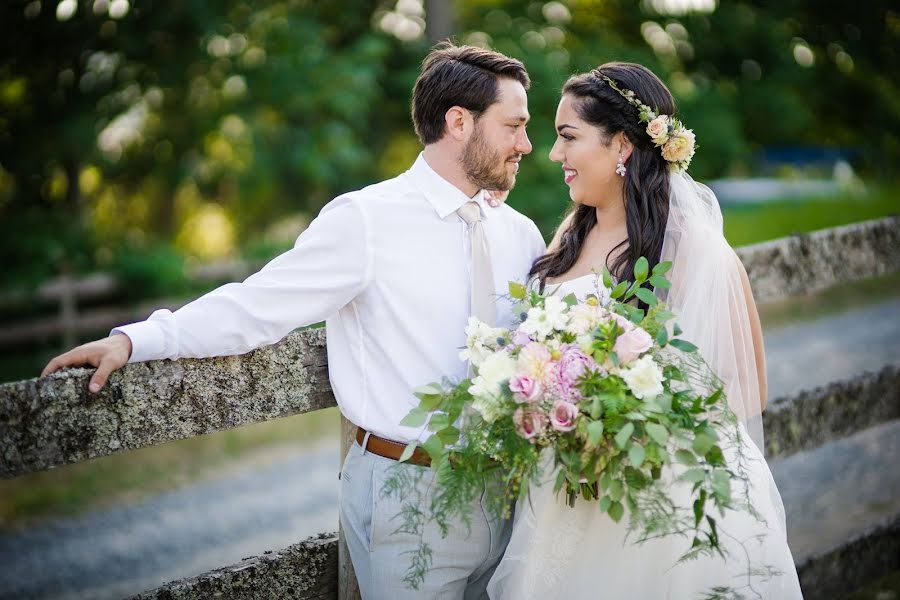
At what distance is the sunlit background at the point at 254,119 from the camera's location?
872cm

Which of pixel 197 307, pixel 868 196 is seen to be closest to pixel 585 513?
pixel 197 307

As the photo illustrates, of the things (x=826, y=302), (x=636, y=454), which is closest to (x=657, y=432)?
(x=636, y=454)

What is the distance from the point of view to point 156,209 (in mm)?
12539

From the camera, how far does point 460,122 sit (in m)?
3.05

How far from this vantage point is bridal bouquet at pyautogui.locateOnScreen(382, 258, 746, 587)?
2.28 metres

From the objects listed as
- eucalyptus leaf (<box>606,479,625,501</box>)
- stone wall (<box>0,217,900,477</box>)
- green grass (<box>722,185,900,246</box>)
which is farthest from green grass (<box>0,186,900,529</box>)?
green grass (<box>722,185,900,246</box>)

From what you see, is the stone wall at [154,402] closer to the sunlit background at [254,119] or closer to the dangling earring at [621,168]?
the dangling earring at [621,168]

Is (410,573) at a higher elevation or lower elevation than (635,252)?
lower

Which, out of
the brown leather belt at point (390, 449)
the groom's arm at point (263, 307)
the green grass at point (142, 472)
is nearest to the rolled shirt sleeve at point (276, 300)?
the groom's arm at point (263, 307)

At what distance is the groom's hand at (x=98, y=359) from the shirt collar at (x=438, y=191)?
105 cm

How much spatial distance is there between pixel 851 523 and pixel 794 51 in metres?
9.35

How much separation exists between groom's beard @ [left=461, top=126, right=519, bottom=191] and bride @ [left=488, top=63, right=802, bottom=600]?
0.34m

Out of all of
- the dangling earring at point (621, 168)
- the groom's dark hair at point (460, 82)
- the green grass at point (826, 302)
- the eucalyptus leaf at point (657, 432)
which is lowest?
the green grass at point (826, 302)

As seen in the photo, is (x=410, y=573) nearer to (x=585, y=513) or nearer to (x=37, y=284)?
(x=585, y=513)
